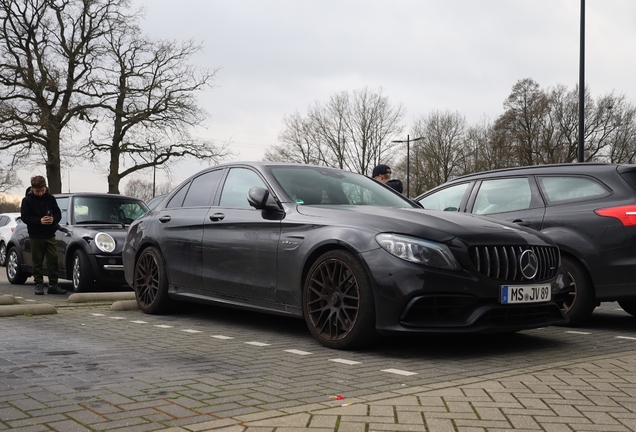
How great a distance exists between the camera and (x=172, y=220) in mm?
7762

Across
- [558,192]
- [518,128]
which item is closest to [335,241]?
[558,192]

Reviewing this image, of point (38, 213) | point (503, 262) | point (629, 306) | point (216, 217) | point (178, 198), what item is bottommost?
point (629, 306)

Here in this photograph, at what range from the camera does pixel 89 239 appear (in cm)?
1107

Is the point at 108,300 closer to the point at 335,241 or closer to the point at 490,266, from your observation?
the point at 335,241

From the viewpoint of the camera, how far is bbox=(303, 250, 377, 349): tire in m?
5.42

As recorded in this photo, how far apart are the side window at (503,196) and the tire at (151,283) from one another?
3496 mm

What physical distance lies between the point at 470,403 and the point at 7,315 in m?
5.46

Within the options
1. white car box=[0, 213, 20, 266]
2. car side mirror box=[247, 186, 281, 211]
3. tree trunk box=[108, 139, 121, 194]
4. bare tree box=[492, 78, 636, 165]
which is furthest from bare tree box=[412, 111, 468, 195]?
car side mirror box=[247, 186, 281, 211]

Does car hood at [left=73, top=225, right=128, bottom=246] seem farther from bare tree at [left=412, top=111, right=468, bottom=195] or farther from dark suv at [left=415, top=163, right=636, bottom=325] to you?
bare tree at [left=412, top=111, right=468, bottom=195]

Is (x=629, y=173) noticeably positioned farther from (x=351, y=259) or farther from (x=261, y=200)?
(x=261, y=200)

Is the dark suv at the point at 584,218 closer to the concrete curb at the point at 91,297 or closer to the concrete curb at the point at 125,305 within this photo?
the concrete curb at the point at 125,305

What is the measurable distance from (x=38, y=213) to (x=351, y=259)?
7072 mm

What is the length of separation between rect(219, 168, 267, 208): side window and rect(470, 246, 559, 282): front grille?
2236 millimetres

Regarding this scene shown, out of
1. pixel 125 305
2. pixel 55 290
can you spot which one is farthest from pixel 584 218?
pixel 55 290
